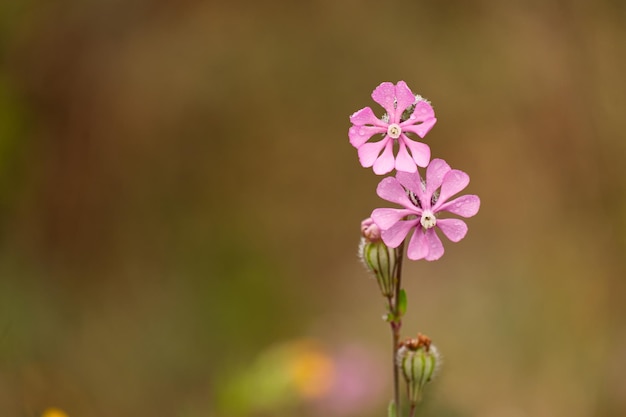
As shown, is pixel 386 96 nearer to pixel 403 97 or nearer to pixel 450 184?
pixel 403 97

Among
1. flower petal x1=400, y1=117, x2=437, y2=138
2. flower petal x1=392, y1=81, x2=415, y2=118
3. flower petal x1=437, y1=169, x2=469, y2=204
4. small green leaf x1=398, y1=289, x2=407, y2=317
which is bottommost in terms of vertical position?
small green leaf x1=398, y1=289, x2=407, y2=317

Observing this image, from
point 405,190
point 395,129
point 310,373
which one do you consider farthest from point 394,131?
point 310,373

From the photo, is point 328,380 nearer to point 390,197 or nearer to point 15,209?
point 390,197

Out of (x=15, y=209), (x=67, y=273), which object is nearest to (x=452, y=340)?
(x=67, y=273)

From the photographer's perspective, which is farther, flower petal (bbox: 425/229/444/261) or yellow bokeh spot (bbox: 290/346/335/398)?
yellow bokeh spot (bbox: 290/346/335/398)

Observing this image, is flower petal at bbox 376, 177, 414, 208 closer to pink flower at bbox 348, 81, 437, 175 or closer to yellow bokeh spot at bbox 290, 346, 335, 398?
pink flower at bbox 348, 81, 437, 175

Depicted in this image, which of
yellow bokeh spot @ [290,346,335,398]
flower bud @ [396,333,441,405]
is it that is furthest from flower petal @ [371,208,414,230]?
yellow bokeh spot @ [290,346,335,398]
